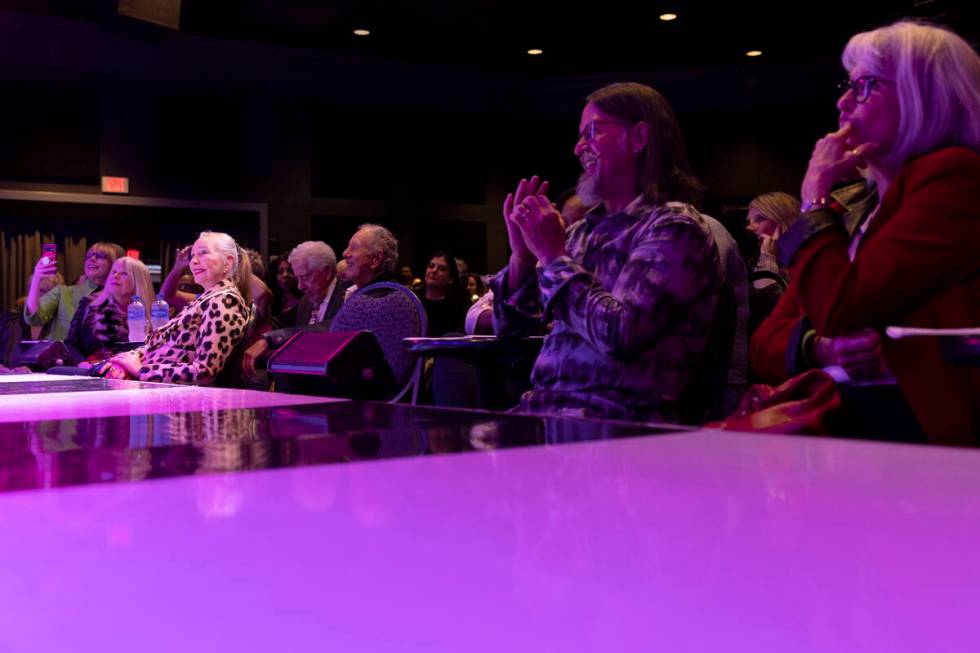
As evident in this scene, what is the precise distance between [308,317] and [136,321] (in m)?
0.98

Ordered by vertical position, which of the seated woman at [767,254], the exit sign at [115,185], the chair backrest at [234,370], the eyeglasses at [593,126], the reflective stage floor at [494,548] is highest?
the exit sign at [115,185]

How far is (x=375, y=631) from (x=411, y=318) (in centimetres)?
307

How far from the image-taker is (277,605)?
277 mm

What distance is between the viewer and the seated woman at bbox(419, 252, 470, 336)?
5.12 metres

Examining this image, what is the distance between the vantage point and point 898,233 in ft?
4.51

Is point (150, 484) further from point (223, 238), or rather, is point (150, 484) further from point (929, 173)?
point (223, 238)

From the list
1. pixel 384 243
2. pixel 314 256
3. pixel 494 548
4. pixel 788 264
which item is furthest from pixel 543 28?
pixel 494 548

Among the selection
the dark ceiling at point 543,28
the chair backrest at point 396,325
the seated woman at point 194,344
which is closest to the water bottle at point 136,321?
the seated woman at point 194,344

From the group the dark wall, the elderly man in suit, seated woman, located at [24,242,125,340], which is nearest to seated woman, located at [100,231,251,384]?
the elderly man in suit

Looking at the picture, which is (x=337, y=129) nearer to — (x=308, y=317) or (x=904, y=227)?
(x=308, y=317)

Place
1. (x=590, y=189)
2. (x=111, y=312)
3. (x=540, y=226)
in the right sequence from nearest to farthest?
(x=540, y=226) < (x=590, y=189) < (x=111, y=312)

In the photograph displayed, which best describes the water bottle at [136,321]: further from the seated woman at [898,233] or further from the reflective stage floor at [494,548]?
the reflective stage floor at [494,548]

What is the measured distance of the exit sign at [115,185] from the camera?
782 cm

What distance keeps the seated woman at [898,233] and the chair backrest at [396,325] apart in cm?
175
